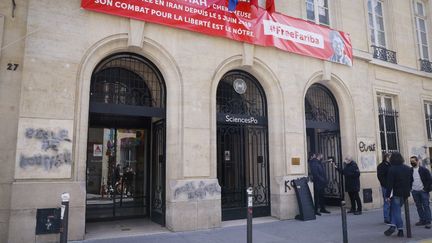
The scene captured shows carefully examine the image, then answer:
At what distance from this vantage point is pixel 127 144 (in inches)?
418

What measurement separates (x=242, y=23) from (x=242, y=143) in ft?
11.3

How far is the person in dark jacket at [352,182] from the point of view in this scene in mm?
10352

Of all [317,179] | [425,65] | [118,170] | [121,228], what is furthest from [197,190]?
[425,65]

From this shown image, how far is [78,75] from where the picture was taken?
732 centimetres

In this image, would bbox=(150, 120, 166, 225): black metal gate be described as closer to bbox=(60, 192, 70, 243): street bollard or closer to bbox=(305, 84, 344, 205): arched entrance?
bbox=(60, 192, 70, 243): street bollard

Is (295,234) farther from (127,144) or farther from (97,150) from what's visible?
(97,150)

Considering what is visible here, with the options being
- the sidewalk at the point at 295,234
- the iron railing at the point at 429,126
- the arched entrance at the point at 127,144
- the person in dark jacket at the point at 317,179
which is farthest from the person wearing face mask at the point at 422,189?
the iron railing at the point at 429,126

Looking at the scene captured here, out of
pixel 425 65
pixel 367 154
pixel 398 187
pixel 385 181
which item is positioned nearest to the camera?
pixel 398 187

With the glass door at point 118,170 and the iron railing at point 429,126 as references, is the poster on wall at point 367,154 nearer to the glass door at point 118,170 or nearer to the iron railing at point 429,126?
the iron railing at point 429,126

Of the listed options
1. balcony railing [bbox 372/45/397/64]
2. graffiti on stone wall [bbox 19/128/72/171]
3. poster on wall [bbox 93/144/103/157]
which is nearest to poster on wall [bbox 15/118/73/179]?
graffiti on stone wall [bbox 19/128/72/171]

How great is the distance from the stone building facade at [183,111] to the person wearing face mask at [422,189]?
2.92 m

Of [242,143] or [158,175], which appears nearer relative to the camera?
[158,175]

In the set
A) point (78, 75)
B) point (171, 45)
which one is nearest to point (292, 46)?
point (171, 45)

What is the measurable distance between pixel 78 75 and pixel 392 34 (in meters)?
12.3
